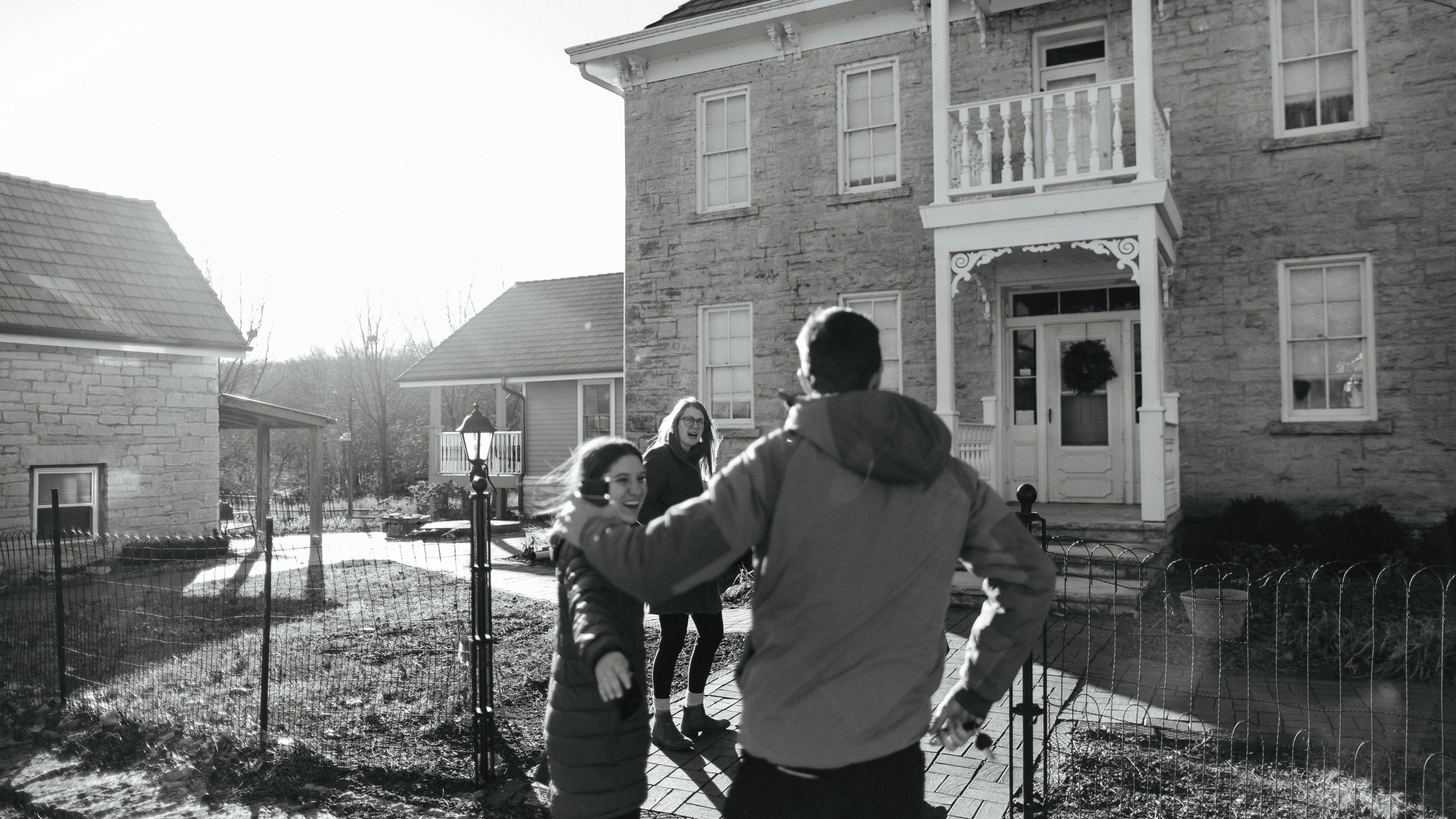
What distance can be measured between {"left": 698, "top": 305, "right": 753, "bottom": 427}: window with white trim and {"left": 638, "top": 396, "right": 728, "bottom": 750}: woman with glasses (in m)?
7.98

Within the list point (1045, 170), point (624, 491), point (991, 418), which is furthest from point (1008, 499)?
point (624, 491)

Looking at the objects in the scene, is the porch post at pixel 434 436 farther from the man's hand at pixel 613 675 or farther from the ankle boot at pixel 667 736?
the man's hand at pixel 613 675

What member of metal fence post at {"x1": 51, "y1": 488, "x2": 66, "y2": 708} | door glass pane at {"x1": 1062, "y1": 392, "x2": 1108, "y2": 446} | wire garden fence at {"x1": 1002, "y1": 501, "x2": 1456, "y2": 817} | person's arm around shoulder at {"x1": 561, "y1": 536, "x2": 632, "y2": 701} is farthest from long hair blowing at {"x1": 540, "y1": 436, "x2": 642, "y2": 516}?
door glass pane at {"x1": 1062, "y1": 392, "x2": 1108, "y2": 446}

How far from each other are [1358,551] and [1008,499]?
342 cm

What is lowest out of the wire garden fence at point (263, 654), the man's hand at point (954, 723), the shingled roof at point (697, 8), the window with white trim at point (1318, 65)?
the wire garden fence at point (263, 654)

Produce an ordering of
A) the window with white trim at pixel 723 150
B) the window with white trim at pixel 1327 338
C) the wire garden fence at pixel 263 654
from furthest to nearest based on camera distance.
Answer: the window with white trim at pixel 723 150
the window with white trim at pixel 1327 338
the wire garden fence at pixel 263 654

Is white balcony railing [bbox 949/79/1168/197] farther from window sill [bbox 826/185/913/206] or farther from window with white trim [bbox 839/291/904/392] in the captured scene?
window with white trim [bbox 839/291/904/392]

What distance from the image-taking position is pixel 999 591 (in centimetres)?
222

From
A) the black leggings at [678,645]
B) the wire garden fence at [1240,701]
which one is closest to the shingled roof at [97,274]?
the black leggings at [678,645]

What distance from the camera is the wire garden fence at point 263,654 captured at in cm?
547

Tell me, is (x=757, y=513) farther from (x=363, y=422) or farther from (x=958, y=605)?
(x=363, y=422)

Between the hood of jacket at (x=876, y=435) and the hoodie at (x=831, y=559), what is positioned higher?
the hood of jacket at (x=876, y=435)

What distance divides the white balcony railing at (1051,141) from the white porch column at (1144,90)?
0.12 ft

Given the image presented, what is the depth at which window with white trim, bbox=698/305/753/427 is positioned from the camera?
13055 millimetres
